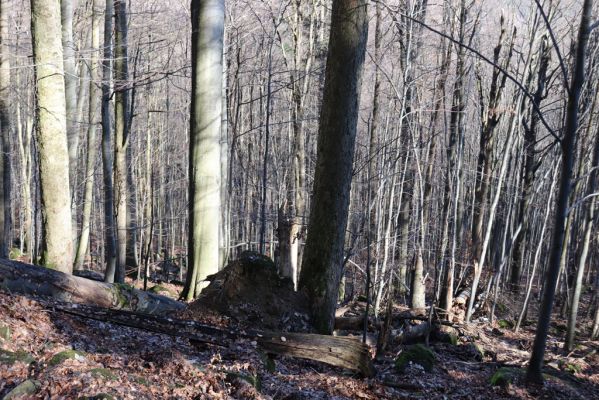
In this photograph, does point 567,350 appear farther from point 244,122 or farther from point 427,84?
point 244,122

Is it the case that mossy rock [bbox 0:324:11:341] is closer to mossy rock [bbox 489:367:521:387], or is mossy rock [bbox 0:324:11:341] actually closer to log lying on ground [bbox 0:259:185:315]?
log lying on ground [bbox 0:259:185:315]

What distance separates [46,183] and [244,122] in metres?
19.6

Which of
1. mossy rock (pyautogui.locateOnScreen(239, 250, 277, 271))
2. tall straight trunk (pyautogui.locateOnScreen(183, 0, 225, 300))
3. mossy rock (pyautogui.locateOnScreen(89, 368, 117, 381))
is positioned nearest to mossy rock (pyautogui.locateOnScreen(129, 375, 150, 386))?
mossy rock (pyautogui.locateOnScreen(89, 368, 117, 381))

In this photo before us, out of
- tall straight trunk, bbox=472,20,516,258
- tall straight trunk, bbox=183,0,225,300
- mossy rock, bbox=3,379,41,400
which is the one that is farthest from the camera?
tall straight trunk, bbox=472,20,516,258

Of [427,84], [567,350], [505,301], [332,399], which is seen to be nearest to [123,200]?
[427,84]

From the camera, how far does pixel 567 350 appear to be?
12422 millimetres

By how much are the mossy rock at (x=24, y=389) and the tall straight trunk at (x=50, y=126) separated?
4646mm

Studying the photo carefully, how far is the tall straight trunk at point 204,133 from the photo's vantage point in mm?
7855

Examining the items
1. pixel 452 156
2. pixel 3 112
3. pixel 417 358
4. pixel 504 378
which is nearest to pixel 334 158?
pixel 417 358

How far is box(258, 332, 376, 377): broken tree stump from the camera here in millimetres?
5504

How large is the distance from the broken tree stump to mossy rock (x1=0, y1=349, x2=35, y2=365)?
2351mm

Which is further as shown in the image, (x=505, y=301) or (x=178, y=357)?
(x=505, y=301)

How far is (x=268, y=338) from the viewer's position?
552 centimetres

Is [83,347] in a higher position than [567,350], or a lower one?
higher
